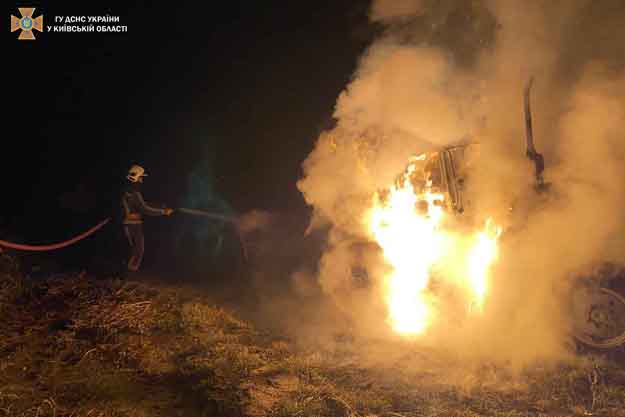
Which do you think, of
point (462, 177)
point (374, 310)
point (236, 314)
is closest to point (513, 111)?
point (462, 177)

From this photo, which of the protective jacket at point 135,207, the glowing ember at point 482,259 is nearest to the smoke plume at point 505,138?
the glowing ember at point 482,259

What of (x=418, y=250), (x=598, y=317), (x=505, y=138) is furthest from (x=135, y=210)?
(x=598, y=317)

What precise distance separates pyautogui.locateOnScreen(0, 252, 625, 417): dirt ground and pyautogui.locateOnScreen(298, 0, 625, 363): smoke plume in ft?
2.67

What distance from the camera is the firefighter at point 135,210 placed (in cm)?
825

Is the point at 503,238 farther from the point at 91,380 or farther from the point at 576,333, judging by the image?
the point at 91,380

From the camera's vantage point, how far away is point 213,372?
5344mm

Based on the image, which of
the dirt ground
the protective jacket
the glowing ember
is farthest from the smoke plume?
the protective jacket

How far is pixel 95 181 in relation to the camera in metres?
13.6

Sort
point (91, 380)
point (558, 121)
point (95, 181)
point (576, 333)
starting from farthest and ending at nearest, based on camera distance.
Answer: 1. point (95, 181)
2. point (558, 121)
3. point (576, 333)
4. point (91, 380)

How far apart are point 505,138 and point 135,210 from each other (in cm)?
712

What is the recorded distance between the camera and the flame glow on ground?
729 centimetres

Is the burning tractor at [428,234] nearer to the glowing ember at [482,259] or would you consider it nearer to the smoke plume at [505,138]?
the glowing ember at [482,259]

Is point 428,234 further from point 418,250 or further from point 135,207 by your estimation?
point 135,207

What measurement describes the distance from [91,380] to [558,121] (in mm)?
8186
